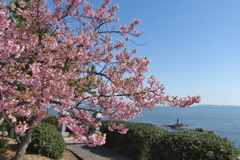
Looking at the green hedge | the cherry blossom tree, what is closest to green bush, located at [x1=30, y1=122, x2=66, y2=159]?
the cherry blossom tree

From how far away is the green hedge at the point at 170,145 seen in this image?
5.86 meters

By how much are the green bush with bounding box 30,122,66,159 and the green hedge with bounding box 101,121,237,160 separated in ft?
10.0

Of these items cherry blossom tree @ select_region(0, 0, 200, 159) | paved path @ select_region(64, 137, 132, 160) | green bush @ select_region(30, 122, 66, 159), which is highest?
cherry blossom tree @ select_region(0, 0, 200, 159)

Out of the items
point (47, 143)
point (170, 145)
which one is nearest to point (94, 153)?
point (47, 143)

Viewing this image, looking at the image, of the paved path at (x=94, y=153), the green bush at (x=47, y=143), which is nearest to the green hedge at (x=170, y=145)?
the paved path at (x=94, y=153)

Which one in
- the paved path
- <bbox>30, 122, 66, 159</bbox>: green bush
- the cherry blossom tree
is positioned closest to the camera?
the cherry blossom tree

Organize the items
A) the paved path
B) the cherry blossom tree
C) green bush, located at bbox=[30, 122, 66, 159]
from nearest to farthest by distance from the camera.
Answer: the cherry blossom tree → green bush, located at bbox=[30, 122, 66, 159] → the paved path

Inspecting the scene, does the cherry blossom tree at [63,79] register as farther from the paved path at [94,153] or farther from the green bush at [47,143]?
the paved path at [94,153]

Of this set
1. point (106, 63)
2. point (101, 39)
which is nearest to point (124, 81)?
point (106, 63)

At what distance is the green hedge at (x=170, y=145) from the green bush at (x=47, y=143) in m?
3.06

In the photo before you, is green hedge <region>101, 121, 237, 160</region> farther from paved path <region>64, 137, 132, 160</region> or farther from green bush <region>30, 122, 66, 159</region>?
green bush <region>30, 122, 66, 159</region>

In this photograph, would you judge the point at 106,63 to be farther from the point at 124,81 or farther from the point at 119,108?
the point at 119,108

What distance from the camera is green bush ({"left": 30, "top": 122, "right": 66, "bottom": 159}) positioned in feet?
25.9

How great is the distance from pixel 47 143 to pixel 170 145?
4734 mm
